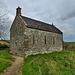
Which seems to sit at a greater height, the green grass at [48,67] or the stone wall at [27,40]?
the stone wall at [27,40]

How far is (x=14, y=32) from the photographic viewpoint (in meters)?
17.3

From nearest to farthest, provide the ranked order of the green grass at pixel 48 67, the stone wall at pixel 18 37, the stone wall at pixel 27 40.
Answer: the green grass at pixel 48 67 → the stone wall at pixel 27 40 → the stone wall at pixel 18 37

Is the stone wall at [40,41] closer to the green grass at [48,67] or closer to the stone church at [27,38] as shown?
the stone church at [27,38]

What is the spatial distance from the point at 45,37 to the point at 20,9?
1006 centimetres

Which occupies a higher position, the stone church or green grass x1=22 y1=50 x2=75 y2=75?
the stone church

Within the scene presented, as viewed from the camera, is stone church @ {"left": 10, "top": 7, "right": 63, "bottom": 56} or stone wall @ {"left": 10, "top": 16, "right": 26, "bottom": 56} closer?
stone church @ {"left": 10, "top": 7, "right": 63, "bottom": 56}

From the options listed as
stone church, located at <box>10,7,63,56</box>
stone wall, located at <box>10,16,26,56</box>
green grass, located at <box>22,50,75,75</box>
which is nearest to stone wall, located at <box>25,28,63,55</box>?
stone church, located at <box>10,7,63,56</box>

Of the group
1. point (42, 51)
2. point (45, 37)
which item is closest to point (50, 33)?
point (45, 37)

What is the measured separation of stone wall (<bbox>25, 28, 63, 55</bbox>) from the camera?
575 inches

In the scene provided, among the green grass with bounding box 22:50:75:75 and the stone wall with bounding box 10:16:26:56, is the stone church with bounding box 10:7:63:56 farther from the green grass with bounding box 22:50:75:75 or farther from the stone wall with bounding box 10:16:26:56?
the green grass with bounding box 22:50:75:75

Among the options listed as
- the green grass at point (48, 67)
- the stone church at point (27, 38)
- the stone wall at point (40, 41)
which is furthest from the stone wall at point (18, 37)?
the green grass at point (48, 67)

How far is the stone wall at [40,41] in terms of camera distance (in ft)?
47.9

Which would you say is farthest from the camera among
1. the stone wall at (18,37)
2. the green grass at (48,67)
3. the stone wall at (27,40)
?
the stone wall at (18,37)

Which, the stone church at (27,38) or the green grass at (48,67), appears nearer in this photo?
the green grass at (48,67)
